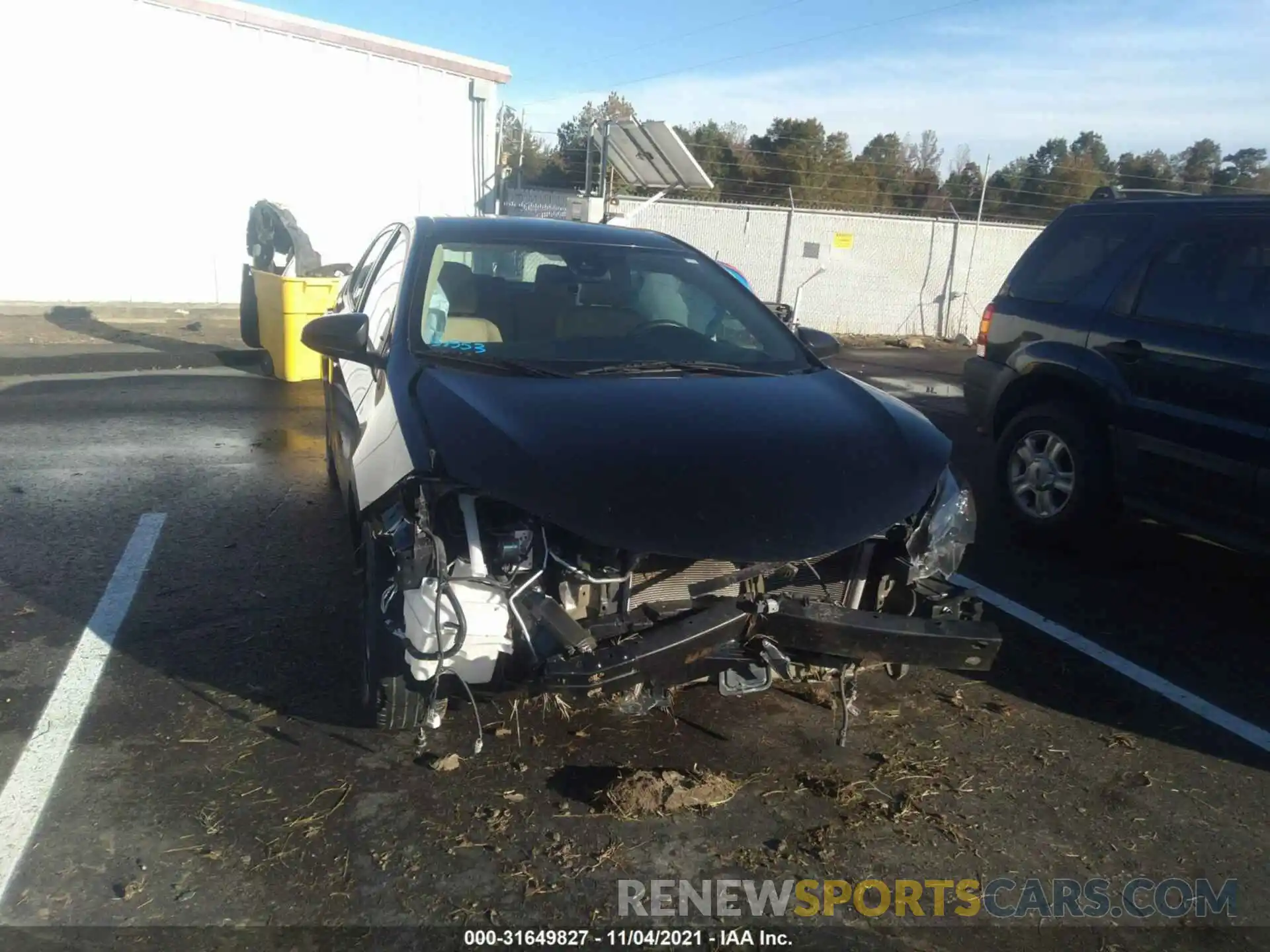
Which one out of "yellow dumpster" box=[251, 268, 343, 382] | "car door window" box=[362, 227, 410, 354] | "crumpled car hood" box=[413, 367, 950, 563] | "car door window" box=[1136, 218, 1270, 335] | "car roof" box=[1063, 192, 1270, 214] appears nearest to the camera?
"crumpled car hood" box=[413, 367, 950, 563]

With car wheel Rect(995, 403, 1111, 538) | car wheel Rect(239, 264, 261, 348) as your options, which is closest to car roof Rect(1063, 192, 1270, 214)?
car wheel Rect(995, 403, 1111, 538)

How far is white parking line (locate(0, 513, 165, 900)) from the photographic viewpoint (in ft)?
9.46

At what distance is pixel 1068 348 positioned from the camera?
5.48 metres

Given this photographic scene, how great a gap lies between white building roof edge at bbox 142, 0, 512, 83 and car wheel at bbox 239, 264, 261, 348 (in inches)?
219

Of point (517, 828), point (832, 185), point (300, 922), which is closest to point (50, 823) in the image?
point (300, 922)

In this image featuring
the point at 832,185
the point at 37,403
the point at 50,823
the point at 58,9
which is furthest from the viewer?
the point at 832,185

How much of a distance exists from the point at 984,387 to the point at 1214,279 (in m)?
1.53

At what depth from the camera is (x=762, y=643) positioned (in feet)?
10.0

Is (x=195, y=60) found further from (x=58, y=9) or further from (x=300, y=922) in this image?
(x=300, y=922)

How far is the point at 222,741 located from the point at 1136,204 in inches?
207

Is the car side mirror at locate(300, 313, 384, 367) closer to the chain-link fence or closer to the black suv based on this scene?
the black suv

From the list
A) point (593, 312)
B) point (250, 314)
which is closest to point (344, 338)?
point (593, 312)

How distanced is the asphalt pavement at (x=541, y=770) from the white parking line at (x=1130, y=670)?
0.05 meters

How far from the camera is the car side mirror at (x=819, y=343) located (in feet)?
15.4
